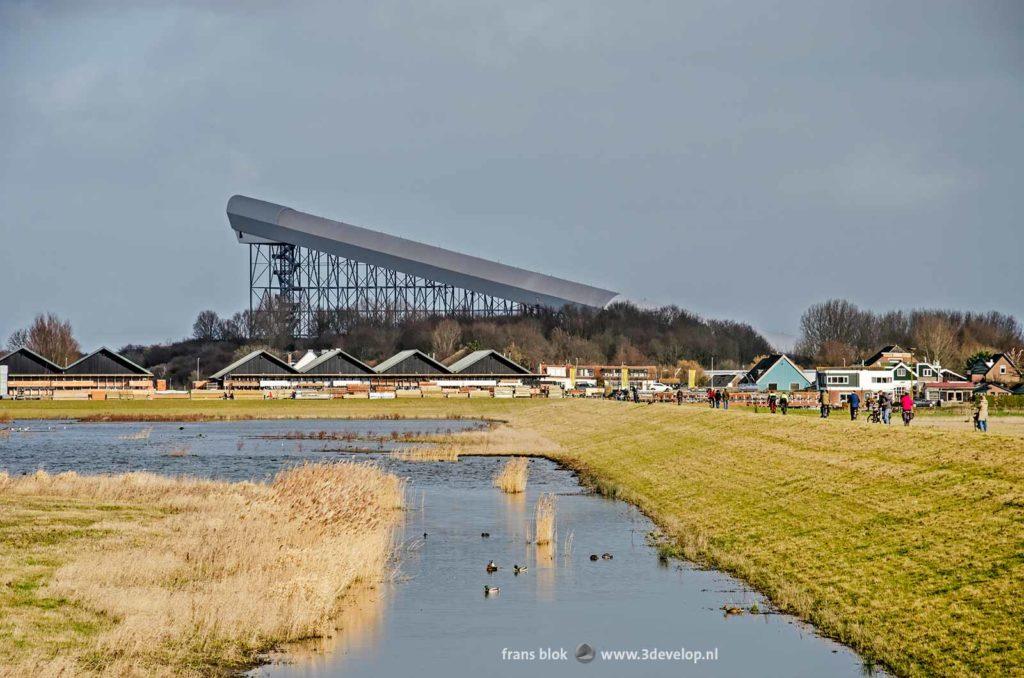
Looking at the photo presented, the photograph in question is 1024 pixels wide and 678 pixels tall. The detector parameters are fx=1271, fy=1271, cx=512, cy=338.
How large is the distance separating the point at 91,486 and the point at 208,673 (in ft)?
53.0

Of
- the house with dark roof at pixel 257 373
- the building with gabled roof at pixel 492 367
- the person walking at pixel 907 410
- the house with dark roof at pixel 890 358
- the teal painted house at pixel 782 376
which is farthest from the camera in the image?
the building with gabled roof at pixel 492 367

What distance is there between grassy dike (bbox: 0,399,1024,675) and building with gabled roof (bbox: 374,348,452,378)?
102055 mm

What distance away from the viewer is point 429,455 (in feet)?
177

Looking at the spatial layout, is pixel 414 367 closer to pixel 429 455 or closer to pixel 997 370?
pixel 997 370

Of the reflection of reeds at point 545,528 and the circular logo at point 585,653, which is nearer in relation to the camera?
the circular logo at point 585,653

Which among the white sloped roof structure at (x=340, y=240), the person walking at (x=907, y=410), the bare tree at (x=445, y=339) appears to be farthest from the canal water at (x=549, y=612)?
the white sloped roof structure at (x=340, y=240)

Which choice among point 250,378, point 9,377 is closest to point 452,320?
point 250,378

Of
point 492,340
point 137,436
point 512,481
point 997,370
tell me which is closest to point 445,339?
point 492,340

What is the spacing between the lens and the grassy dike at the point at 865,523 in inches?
679

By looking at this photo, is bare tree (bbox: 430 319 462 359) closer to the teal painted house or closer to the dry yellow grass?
the teal painted house

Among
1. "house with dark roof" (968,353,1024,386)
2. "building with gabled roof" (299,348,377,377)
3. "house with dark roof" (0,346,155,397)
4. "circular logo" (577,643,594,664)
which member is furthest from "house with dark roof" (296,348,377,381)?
"circular logo" (577,643,594,664)

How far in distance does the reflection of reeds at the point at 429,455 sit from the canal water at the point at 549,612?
13.5 metres

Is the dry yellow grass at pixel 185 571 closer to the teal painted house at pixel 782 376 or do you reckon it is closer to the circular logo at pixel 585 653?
the circular logo at pixel 585 653

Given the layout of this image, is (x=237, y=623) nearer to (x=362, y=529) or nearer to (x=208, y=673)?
(x=208, y=673)
